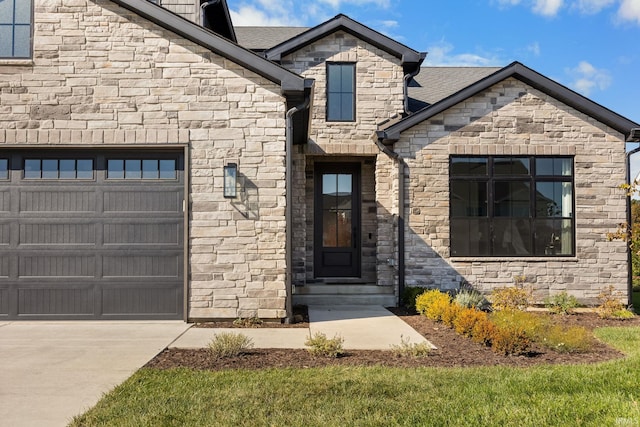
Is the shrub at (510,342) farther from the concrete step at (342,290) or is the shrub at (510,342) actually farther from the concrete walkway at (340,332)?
the concrete step at (342,290)

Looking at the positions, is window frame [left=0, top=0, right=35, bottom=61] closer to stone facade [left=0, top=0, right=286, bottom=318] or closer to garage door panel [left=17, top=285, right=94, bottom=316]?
stone facade [left=0, top=0, right=286, bottom=318]

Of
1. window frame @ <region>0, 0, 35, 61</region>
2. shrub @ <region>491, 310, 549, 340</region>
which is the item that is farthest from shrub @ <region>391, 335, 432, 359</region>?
window frame @ <region>0, 0, 35, 61</region>

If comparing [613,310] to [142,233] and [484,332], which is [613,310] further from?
[142,233]

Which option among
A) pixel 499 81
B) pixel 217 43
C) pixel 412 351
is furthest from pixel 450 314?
pixel 217 43

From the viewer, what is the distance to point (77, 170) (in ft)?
24.6

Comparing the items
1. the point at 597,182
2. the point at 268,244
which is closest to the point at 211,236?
the point at 268,244

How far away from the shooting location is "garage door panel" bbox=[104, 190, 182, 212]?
747 cm

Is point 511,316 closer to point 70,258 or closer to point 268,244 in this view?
point 268,244

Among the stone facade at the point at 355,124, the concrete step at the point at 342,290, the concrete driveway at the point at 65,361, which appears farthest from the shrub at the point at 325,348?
the stone facade at the point at 355,124

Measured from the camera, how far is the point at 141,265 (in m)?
7.45

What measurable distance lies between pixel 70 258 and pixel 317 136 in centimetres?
576

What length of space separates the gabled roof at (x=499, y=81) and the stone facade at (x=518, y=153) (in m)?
0.18

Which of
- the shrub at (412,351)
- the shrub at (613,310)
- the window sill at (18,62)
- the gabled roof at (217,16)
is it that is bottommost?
the shrub at (613,310)

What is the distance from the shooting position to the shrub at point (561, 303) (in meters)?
8.91
